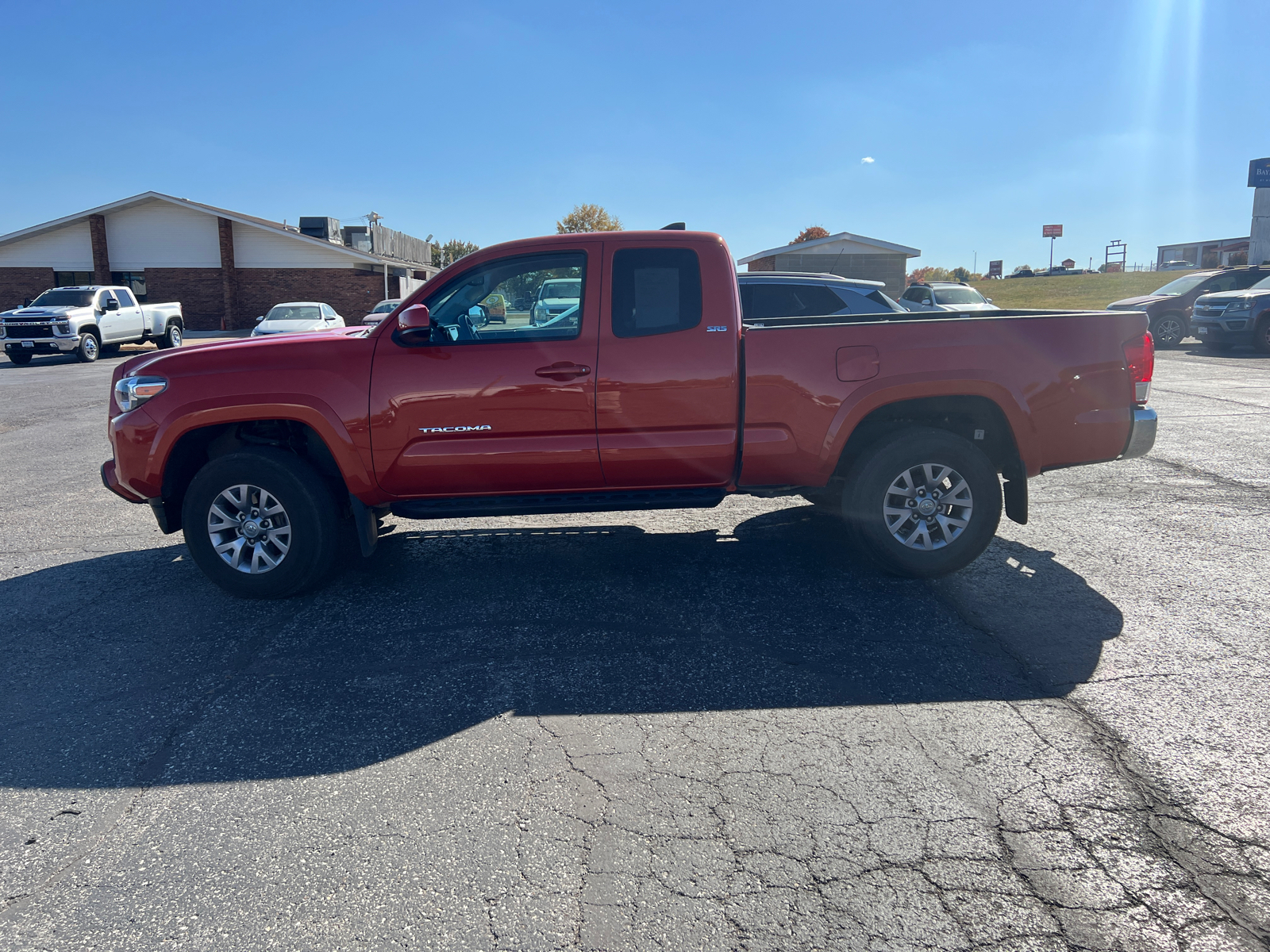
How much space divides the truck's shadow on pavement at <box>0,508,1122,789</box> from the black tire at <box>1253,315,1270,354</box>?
18353 millimetres

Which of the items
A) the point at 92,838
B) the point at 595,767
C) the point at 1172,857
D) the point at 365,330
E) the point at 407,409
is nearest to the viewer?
the point at 1172,857

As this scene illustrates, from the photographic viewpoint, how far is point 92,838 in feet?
9.80

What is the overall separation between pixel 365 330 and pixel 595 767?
3575 millimetres

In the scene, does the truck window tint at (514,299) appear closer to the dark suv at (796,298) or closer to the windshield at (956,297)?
the dark suv at (796,298)

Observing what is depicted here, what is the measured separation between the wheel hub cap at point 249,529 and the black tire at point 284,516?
1 cm

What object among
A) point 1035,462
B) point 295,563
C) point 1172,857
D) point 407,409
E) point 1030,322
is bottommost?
point 1172,857

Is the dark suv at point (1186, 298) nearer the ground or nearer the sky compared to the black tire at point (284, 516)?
nearer the sky

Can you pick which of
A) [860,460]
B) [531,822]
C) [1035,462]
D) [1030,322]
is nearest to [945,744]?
[531,822]

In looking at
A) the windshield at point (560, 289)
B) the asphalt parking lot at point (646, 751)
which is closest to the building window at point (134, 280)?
the asphalt parking lot at point (646, 751)

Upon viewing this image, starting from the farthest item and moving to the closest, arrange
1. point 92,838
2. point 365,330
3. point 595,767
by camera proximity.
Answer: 1. point 365,330
2. point 595,767
3. point 92,838

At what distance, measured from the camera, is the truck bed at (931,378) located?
5.10m

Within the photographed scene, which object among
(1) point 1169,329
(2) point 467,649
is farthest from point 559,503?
(1) point 1169,329

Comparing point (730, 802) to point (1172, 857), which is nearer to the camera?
point (1172, 857)

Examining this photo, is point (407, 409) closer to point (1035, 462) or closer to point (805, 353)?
A: point (805, 353)
